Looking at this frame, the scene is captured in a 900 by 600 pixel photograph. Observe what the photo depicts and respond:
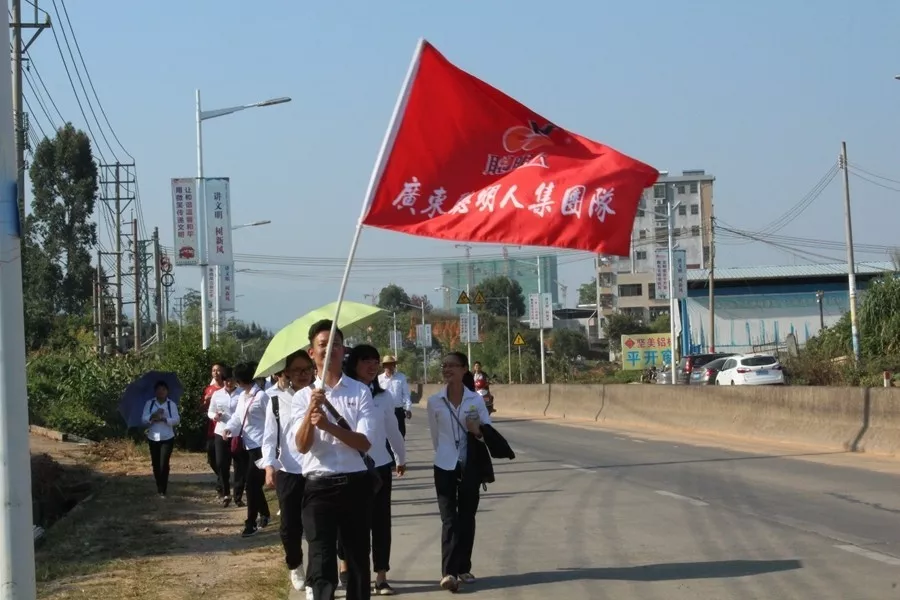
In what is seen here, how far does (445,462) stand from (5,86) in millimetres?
4659

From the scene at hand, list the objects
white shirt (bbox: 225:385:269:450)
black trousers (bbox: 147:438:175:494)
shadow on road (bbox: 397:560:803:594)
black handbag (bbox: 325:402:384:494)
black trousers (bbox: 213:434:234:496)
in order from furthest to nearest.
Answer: black trousers (bbox: 147:438:175:494) → black trousers (bbox: 213:434:234:496) → white shirt (bbox: 225:385:269:450) → shadow on road (bbox: 397:560:803:594) → black handbag (bbox: 325:402:384:494)

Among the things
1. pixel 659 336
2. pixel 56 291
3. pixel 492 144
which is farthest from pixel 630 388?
pixel 659 336

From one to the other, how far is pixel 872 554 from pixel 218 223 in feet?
65.8

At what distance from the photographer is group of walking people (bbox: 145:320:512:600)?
6.42 m

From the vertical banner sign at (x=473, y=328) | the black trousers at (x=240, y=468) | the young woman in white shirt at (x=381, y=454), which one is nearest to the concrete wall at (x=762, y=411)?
the black trousers at (x=240, y=468)

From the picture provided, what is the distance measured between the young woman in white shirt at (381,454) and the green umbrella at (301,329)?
61cm

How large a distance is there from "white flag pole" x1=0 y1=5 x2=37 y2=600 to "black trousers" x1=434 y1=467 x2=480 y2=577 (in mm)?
4004

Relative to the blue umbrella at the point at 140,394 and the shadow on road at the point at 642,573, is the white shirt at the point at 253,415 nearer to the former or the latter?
the shadow on road at the point at 642,573

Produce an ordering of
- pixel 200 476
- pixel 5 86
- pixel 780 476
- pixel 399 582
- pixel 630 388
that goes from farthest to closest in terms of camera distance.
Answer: pixel 630 388 < pixel 200 476 < pixel 780 476 < pixel 399 582 < pixel 5 86

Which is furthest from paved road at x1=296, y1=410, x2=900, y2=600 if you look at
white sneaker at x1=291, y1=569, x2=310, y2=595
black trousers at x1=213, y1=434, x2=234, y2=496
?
black trousers at x1=213, y1=434, x2=234, y2=496

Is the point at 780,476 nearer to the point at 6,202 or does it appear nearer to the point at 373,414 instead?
the point at 373,414

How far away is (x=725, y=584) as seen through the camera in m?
8.28

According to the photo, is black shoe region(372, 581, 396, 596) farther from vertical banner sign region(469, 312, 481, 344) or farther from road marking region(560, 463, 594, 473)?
vertical banner sign region(469, 312, 481, 344)

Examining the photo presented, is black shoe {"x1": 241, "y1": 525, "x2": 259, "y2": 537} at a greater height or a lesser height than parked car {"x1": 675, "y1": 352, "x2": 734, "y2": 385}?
lesser
